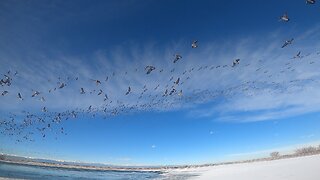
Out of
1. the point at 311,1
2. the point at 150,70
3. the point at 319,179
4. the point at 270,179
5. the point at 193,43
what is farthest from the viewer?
the point at 270,179

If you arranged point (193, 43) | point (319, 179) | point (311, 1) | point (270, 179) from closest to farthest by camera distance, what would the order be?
point (311, 1) → point (319, 179) → point (193, 43) → point (270, 179)

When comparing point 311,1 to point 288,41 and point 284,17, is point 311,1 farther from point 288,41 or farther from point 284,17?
point 288,41

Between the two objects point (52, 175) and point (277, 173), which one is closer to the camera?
point (277, 173)

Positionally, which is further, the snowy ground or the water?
the water

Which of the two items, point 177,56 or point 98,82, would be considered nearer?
point 177,56

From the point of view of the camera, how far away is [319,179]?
19.1m

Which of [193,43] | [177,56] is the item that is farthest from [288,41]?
[177,56]

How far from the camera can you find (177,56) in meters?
21.7

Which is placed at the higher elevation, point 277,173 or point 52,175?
point 52,175

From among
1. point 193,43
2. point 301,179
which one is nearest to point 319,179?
point 301,179

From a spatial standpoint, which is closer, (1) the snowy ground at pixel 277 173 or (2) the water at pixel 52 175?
(1) the snowy ground at pixel 277 173

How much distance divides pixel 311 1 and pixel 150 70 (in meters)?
12.1

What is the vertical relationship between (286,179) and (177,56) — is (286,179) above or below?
below

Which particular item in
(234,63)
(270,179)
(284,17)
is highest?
(284,17)
